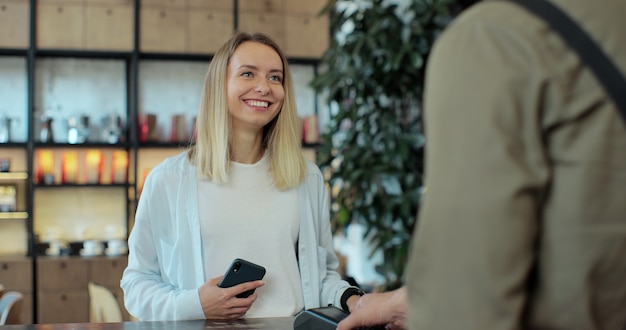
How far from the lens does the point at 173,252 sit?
6.77 feet

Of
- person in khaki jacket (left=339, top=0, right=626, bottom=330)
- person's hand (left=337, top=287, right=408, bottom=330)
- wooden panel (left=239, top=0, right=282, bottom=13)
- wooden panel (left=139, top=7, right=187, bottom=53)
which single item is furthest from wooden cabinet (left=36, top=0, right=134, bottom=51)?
person in khaki jacket (left=339, top=0, right=626, bottom=330)

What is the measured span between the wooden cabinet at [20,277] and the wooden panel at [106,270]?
475 millimetres

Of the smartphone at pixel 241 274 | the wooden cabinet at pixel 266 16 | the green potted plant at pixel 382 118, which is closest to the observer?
the smartphone at pixel 241 274

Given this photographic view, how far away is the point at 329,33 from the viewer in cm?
664

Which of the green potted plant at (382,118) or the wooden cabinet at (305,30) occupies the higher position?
the wooden cabinet at (305,30)

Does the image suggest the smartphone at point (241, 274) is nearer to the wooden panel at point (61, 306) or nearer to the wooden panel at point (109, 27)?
the wooden panel at point (61, 306)

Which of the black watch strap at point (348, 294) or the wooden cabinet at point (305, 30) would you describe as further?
the wooden cabinet at point (305, 30)

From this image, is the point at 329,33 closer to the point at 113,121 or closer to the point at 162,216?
the point at 113,121

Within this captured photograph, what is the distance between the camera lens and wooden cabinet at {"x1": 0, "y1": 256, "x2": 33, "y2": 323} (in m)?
5.81

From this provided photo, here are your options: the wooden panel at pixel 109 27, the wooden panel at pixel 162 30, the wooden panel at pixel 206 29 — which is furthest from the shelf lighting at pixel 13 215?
the wooden panel at pixel 206 29

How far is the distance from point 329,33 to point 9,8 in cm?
264

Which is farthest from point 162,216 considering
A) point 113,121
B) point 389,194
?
point 113,121

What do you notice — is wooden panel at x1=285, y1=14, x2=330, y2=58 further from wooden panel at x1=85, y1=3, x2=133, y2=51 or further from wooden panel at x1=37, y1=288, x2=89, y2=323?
wooden panel at x1=37, y1=288, x2=89, y2=323

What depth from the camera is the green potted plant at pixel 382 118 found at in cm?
502
